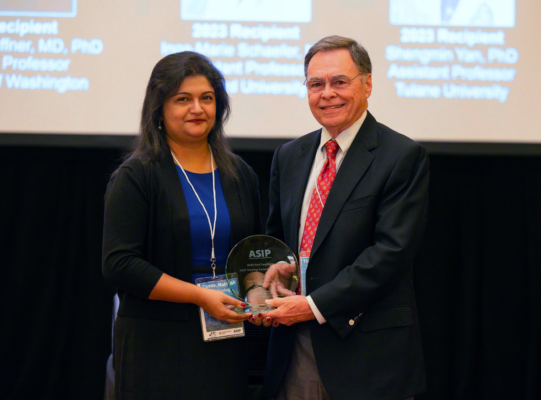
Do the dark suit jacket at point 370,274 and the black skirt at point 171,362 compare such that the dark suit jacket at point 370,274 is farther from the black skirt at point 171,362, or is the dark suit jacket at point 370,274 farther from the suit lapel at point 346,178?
the black skirt at point 171,362

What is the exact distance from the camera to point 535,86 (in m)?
3.06

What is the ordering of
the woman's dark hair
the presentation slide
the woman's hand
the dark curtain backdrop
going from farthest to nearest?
the dark curtain backdrop → the presentation slide → the woman's dark hair → the woman's hand

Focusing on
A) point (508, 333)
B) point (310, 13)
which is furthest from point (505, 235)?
point (310, 13)

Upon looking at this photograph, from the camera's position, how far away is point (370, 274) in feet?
5.46

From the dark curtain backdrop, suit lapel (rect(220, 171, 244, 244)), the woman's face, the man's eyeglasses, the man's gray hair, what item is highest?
the man's gray hair

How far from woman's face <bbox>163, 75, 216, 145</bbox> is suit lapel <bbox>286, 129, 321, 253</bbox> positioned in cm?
35

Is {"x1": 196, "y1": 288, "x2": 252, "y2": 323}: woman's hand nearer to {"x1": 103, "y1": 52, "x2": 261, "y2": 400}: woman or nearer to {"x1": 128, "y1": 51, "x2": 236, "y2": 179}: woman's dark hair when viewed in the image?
{"x1": 103, "y1": 52, "x2": 261, "y2": 400}: woman

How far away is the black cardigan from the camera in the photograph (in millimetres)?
1686

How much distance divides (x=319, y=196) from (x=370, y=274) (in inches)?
12.6

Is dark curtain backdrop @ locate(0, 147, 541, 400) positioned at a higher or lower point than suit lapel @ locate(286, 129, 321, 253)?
lower

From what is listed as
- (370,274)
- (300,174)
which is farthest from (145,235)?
(370,274)

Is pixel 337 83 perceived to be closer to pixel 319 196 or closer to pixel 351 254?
pixel 319 196

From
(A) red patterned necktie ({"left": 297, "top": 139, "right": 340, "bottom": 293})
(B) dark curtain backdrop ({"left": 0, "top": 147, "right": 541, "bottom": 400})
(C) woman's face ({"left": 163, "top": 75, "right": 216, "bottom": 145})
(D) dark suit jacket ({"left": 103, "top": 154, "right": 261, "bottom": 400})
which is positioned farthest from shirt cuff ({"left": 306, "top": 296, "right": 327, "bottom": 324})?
(B) dark curtain backdrop ({"left": 0, "top": 147, "right": 541, "bottom": 400})

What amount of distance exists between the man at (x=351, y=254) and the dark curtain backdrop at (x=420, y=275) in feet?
5.29
